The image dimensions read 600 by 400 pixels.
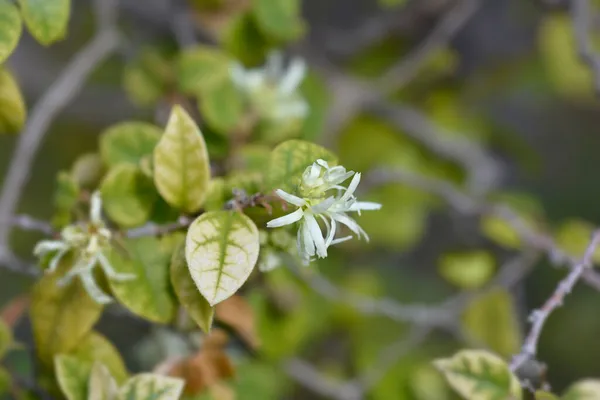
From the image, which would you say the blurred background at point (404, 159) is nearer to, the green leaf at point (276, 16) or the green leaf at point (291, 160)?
the green leaf at point (276, 16)

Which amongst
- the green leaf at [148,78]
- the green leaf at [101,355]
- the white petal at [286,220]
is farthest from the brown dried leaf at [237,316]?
the green leaf at [148,78]

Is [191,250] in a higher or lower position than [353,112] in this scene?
lower

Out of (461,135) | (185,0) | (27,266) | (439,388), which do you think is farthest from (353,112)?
(27,266)

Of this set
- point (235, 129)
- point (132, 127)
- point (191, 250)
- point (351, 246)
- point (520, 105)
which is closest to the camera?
point (191, 250)

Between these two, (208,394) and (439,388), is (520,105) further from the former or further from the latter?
(208,394)

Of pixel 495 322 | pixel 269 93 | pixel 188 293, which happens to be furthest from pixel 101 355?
pixel 495 322

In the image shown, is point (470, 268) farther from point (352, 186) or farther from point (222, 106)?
point (352, 186)
